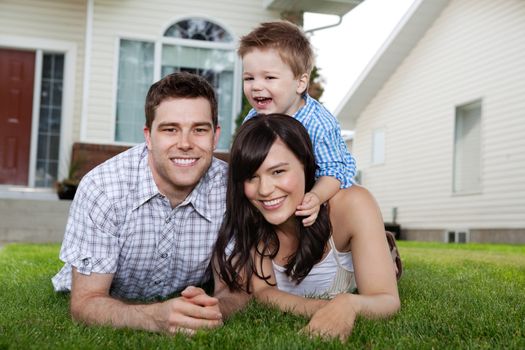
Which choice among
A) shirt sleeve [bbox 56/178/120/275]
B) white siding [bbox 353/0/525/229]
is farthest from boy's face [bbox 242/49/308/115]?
white siding [bbox 353/0/525/229]

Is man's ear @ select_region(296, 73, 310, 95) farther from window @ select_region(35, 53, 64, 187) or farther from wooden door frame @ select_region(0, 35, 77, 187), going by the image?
window @ select_region(35, 53, 64, 187)

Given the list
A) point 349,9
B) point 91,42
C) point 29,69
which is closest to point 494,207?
point 349,9

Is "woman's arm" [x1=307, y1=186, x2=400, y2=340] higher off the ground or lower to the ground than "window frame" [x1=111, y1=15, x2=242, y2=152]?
lower

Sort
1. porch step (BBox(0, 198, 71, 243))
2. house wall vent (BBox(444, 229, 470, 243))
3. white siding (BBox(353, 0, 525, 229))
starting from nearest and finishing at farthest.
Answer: porch step (BBox(0, 198, 71, 243)) → white siding (BBox(353, 0, 525, 229)) → house wall vent (BBox(444, 229, 470, 243))

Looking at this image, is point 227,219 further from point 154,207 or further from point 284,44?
point 284,44

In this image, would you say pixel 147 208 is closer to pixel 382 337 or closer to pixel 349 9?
pixel 382 337

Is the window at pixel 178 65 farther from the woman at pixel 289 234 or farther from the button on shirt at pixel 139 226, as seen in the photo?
the woman at pixel 289 234

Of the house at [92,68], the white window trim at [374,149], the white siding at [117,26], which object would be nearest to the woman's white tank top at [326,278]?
the house at [92,68]

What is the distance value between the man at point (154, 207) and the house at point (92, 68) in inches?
298

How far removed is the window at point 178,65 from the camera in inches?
432

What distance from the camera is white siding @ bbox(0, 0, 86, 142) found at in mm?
10953

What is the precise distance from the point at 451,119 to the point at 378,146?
12.5ft

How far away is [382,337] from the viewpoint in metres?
2.54

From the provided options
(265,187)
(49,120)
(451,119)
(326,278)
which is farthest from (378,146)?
(265,187)
